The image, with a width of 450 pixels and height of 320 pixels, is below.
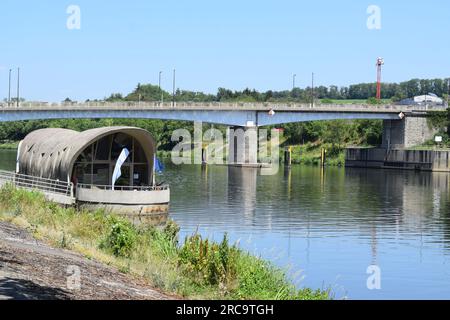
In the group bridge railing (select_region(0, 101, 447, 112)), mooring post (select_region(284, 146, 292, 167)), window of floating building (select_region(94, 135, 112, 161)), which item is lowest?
mooring post (select_region(284, 146, 292, 167))

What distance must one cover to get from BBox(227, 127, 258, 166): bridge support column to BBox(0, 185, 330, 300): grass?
326 ft

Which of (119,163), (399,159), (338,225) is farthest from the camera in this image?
(399,159)

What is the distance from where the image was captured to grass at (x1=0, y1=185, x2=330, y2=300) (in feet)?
63.3

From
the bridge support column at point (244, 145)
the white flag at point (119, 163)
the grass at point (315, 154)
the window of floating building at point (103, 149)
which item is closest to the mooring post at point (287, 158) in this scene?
the grass at point (315, 154)

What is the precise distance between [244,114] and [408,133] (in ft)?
96.6

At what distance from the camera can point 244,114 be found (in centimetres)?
12888

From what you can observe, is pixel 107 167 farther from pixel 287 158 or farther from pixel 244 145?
pixel 287 158

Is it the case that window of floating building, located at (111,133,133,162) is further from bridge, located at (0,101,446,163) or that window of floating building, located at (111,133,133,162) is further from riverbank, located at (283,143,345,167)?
riverbank, located at (283,143,345,167)

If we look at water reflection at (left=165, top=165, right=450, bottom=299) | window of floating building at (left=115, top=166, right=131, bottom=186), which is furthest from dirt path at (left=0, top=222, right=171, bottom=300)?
window of floating building at (left=115, top=166, right=131, bottom=186)

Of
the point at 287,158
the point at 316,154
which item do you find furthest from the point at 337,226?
the point at 316,154

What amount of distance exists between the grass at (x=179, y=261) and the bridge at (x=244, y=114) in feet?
304

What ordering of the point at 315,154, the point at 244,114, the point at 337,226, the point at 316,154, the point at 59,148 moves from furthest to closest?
the point at 315,154 → the point at 316,154 → the point at 244,114 → the point at 59,148 → the point at 337,226
